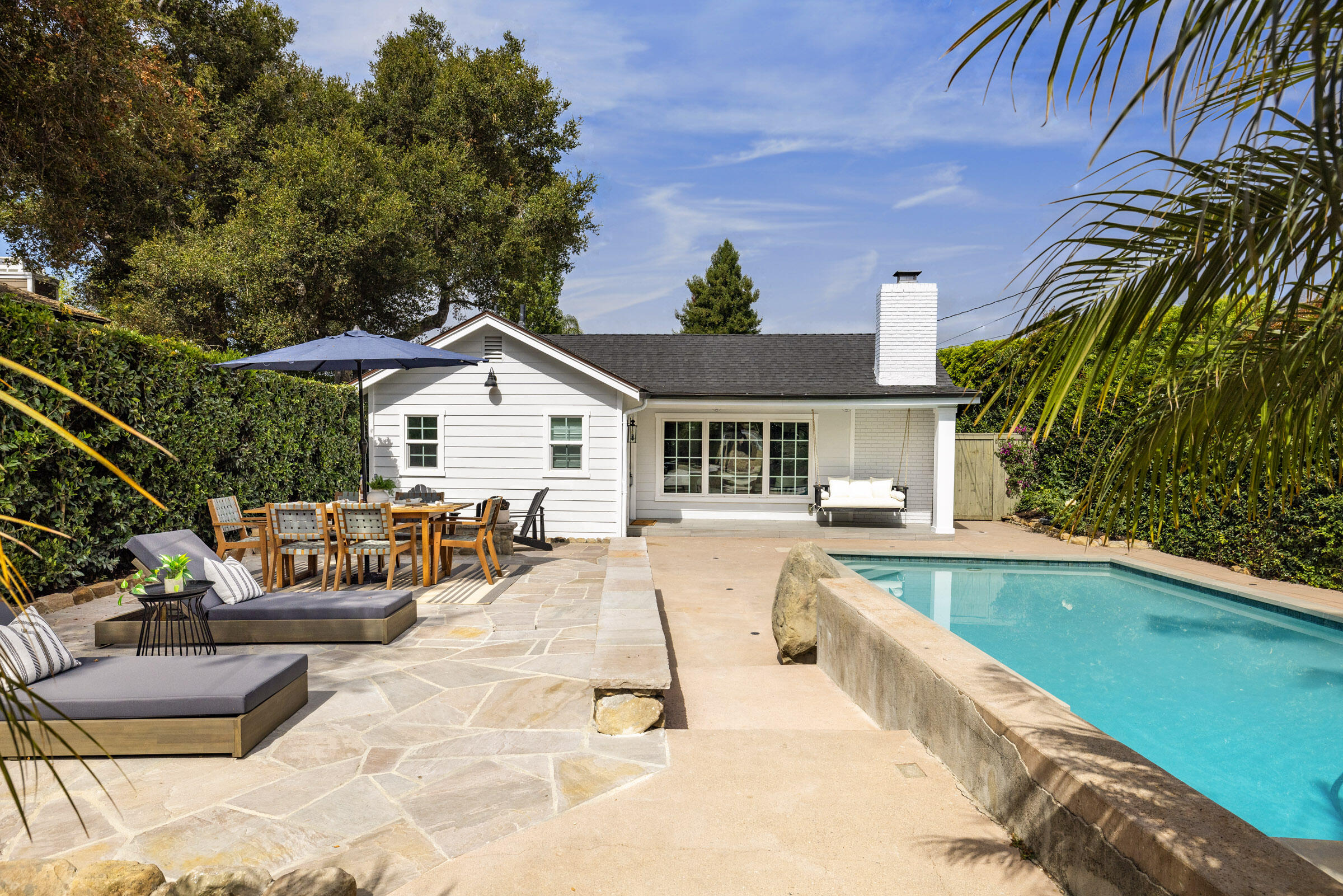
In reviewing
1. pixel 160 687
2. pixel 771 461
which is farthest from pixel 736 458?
pixel 160 687

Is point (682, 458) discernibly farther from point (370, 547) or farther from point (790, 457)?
point (370, 547)

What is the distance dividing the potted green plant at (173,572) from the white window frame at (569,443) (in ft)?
26.3

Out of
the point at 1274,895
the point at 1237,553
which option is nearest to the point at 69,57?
the point at 1274,895

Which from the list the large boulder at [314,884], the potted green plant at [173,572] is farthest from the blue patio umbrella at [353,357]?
the large boulder at [314,884]

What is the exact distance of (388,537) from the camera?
24.3ft

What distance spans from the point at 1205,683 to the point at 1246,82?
6506mm

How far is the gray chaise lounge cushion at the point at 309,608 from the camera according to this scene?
538 centimetres

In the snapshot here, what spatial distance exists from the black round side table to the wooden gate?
14.4 m

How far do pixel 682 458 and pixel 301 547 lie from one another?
862 cm

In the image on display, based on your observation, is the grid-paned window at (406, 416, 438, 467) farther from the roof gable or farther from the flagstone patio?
the flagstone patio

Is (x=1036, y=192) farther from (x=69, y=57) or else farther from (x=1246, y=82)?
(x=69, y=57)

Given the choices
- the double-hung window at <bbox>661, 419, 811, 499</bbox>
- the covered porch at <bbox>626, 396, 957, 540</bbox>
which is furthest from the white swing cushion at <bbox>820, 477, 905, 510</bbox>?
the double-hung window at <bbox>661, 419, 811, 499</bbox>

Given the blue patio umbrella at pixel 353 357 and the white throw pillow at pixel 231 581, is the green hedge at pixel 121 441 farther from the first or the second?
the white throw pillow at pixel 231 581

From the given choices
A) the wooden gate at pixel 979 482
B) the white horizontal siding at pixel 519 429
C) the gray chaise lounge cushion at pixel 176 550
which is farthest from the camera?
the wooden gate at pixel 979 482
